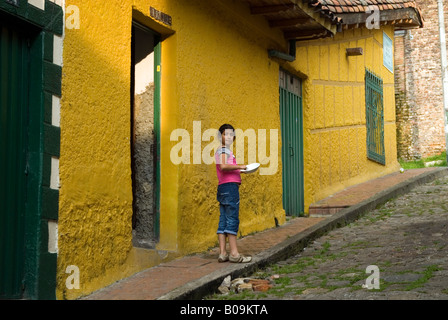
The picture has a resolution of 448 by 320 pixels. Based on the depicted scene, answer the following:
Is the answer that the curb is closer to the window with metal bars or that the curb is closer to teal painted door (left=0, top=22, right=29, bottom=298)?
teal painted door (left=0, top=22, right=29, bottom=298)

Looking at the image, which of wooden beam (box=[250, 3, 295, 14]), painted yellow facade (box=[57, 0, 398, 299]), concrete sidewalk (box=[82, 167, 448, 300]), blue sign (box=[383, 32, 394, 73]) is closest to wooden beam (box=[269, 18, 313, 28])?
painted yellow facade (box=[57, 0, 398, 299])

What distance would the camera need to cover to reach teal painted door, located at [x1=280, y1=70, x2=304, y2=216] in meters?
9.78

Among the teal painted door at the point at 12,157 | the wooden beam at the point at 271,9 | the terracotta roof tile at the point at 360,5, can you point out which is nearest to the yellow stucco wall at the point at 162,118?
the wooden beam at the point at 271,9

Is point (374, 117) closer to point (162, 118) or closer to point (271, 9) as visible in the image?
point (271, 9)

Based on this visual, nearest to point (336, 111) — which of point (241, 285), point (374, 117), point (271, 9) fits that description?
point (374, 117)

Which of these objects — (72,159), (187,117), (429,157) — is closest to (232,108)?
(187,117)

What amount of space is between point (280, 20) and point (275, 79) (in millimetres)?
898

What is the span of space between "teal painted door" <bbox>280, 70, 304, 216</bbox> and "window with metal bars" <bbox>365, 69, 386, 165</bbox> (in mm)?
3817

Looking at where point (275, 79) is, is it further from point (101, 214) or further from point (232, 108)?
point (101, 214)

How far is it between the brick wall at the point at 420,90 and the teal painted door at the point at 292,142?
10445 mm

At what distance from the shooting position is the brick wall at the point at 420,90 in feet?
64.3

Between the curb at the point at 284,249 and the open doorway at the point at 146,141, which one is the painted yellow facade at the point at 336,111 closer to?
the curb at the point at 284,249

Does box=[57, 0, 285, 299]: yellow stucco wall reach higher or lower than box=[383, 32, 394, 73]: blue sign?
lower

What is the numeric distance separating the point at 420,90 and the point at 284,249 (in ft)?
48.0
